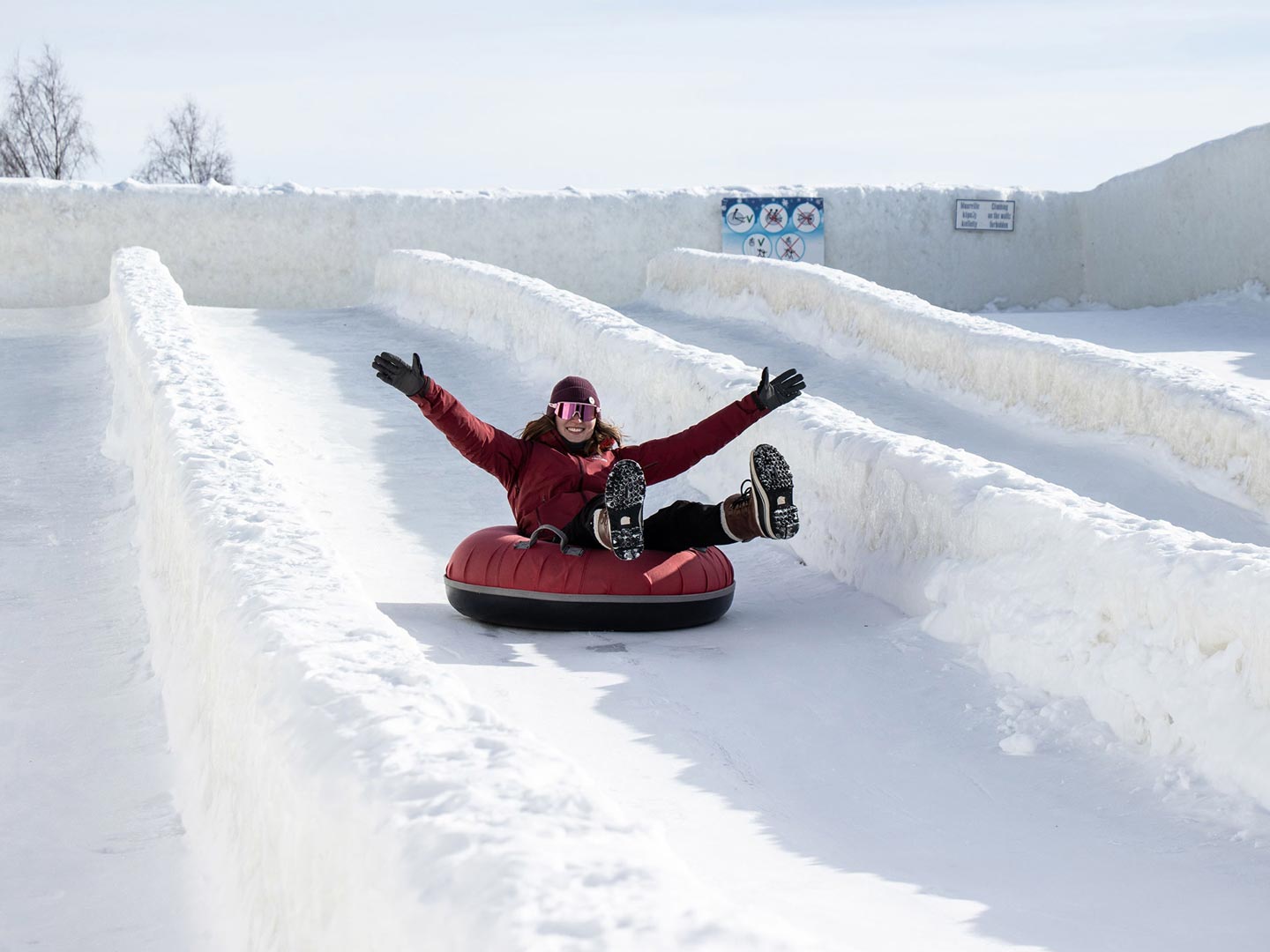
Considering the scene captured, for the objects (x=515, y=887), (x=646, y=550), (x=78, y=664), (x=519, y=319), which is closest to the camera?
(x=515, y=887)

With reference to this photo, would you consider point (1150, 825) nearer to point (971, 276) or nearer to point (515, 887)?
point (515, 887)

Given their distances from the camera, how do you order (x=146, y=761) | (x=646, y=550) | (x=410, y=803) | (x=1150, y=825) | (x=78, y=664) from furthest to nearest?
(x=646, y=550)
(x=78, y=664)
(x=146, y=761)
(x=1150, y=825)
(x=410, y=803)

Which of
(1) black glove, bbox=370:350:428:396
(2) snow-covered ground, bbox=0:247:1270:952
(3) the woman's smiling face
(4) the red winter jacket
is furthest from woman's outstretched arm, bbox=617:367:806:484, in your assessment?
(1) black glove, bbox=370:350:428:396

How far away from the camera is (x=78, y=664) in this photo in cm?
489

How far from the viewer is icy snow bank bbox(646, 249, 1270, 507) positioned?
7793 millimetres

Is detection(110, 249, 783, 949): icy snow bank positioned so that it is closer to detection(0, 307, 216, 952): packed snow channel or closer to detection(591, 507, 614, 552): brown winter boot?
detection(0, 307, 216, 952): packed snow channel

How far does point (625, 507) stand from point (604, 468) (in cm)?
83

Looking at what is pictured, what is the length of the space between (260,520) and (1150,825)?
2.70 meters

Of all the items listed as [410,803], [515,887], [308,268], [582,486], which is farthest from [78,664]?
[308,268]

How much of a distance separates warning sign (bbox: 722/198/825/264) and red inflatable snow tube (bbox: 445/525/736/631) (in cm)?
1437

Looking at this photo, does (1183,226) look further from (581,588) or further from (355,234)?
(581,588)

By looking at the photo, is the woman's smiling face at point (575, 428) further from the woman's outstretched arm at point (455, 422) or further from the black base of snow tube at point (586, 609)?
the black base of snow tube at point (586, 609)

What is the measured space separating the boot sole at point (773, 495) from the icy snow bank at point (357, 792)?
1.69 meters

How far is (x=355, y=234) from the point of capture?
18312mm
